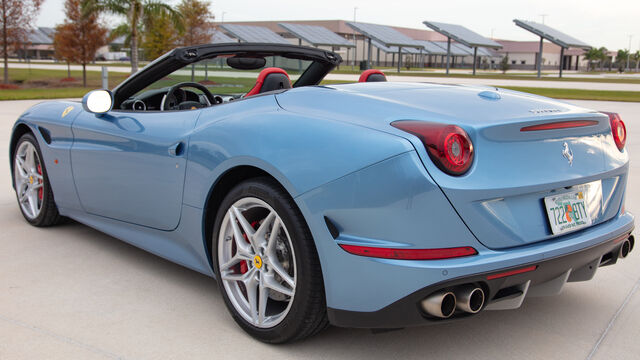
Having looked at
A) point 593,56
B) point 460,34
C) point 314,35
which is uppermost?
point 593,56

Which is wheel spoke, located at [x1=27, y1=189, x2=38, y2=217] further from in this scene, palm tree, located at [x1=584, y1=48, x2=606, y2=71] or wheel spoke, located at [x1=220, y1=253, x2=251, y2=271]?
palm tree, located at [x1=584, y1=48, x2=606, y2=71]

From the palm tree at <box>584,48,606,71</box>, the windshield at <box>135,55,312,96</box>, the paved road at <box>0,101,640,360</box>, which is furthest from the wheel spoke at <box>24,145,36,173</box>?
the palm tree at <box>584,48,606,71</box>

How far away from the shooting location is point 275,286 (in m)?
2.61

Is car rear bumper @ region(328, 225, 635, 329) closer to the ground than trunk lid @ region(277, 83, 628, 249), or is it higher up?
closer to the ground

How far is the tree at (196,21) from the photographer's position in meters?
32.2

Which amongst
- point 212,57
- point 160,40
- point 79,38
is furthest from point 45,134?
point 160,40

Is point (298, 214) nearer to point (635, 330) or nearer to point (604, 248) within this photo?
point (604, 248)

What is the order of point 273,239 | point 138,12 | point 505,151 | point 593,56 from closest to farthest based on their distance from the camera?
point 505,151
point 273,239
point 138,12
point 593,56

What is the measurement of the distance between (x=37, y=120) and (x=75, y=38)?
2311cm

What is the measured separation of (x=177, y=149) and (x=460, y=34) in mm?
51731

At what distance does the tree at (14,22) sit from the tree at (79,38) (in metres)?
1.53

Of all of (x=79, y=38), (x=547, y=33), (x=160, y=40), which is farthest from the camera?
(x=547, y=33)

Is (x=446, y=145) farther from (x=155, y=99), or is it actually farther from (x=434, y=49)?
(x=434, y=49)

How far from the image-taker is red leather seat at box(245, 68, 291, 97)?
11.2ft
